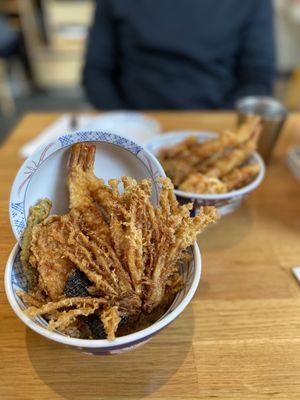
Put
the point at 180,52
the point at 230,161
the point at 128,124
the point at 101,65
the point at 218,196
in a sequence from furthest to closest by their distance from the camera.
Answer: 1. the point at 101,65
2. the point at 180,52
3. the point at 128,124
4. the point at 230,161
5. the point at 218,196

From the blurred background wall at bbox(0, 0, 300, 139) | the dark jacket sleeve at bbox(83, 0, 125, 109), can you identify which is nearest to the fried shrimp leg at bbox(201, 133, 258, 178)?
the dark jacket sleeve at bbox(83, 0, 125, 109)

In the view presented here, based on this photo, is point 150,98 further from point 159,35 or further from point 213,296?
point 213,296

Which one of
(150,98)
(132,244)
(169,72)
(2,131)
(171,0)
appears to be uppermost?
(171,0)

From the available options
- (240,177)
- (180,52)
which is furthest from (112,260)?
(180,52)

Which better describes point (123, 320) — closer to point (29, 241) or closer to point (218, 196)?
point (29, 241)

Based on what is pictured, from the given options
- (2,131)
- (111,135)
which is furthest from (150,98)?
(2,131)

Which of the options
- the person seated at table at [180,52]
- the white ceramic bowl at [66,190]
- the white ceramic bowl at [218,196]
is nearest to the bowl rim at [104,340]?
the white ceramic bowl at [66,190]
